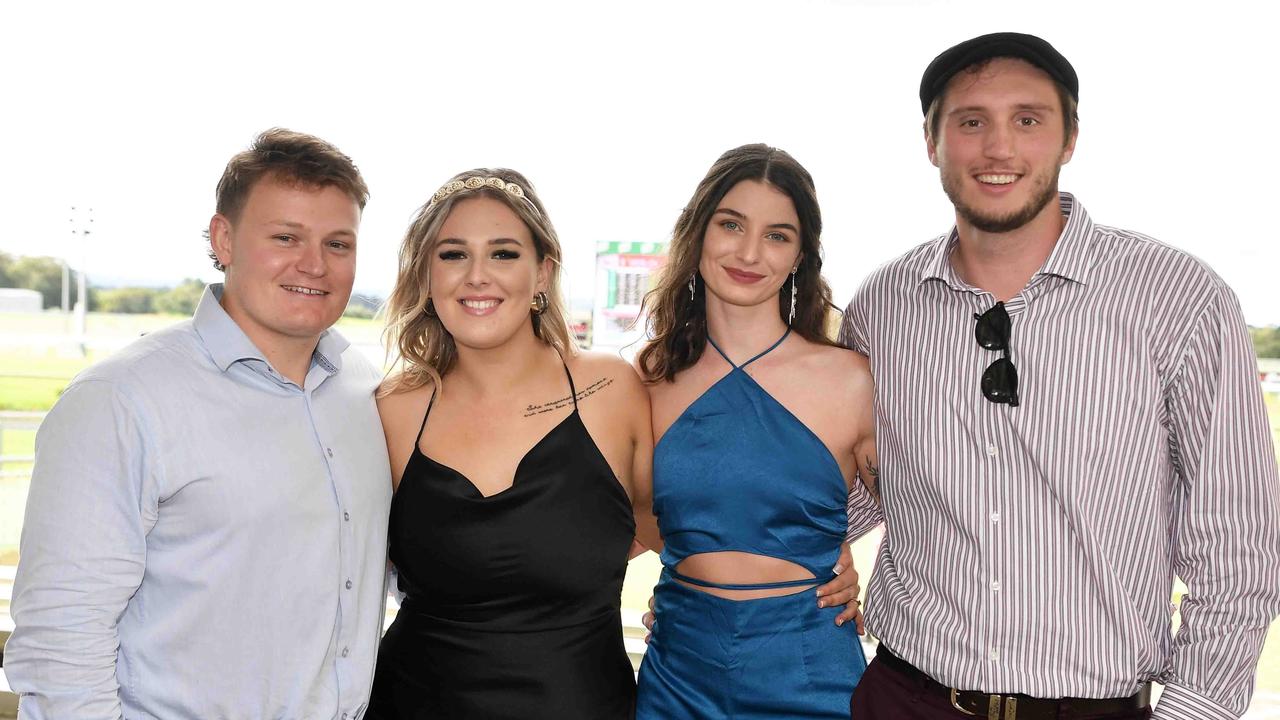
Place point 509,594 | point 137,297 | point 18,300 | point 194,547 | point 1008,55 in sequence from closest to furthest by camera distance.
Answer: point 194,547, point 1008,55, point 509,594, point 137,297, point 18,300

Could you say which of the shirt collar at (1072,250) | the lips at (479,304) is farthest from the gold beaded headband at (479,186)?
the shirt collar at (1072,250)

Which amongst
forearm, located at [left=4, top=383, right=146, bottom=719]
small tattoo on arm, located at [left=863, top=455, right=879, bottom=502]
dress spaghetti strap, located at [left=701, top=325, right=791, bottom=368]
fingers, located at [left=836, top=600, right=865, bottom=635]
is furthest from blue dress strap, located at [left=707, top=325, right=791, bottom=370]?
forearm, located at [left=4, top=383, right=146, bottom=719]

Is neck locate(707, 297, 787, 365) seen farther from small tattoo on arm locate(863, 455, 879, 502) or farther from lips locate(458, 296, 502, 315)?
lips locate(458, 296, 502, 315)

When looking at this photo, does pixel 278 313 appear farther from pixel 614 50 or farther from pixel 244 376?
pixel 614 50

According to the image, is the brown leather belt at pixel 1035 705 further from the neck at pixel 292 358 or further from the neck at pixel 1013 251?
the neck at pixel 292 358

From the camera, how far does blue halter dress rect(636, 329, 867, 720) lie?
69.1 inches

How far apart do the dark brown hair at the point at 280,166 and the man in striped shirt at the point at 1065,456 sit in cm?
107

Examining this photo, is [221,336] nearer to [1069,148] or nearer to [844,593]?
[844,593]

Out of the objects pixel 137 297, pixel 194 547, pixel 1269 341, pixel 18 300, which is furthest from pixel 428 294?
pixel 18 300

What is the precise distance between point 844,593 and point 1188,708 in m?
0.61

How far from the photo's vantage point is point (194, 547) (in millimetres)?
1422

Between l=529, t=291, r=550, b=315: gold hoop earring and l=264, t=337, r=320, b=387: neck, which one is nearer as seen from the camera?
l=264, t=337, r=320, b=387: neck

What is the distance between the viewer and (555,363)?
1968 mm

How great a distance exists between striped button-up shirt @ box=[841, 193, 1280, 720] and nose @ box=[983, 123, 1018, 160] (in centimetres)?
18
